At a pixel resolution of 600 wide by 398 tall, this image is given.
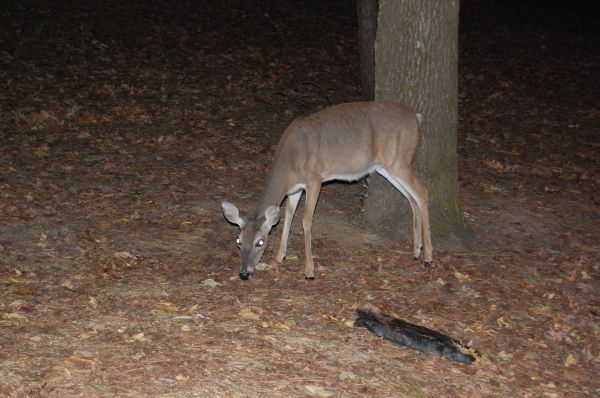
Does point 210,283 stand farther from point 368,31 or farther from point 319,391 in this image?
point 368,31

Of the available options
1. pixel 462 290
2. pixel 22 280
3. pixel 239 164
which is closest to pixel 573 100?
pixel 239 164

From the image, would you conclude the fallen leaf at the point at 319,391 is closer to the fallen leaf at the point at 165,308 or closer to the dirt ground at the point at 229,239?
the dirt ground at the point at 229,239

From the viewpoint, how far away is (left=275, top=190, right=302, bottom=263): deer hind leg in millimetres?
8461

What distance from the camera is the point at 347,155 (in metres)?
8.57

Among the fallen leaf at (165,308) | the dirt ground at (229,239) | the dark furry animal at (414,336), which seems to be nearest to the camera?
the dirt ground at (229,239)

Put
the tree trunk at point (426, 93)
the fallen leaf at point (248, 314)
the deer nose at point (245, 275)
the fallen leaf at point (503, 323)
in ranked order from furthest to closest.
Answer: the tree trunk at point (426, 93)
the deer nose at point (245, 275)
the fallen leaf at point (503, 323)
the fallen leaf at point (248, 314)

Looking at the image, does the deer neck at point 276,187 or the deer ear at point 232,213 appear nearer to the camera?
the deer ear at point 232,213

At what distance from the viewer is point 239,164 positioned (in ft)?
36.5

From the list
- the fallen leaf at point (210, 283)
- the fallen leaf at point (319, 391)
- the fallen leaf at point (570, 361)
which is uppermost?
the fallen leaf at point (319, 391)

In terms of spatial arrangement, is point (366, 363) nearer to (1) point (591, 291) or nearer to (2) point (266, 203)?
(2) point (266, 203)

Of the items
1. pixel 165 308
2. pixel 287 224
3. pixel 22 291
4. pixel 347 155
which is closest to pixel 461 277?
pixel 347 155

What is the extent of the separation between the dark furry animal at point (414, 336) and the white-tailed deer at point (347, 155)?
1.53 m

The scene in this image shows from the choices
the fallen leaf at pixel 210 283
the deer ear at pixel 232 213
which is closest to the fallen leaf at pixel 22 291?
the fallen leaf at pixel 210 283

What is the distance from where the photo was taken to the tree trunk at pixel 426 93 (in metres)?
8.52
